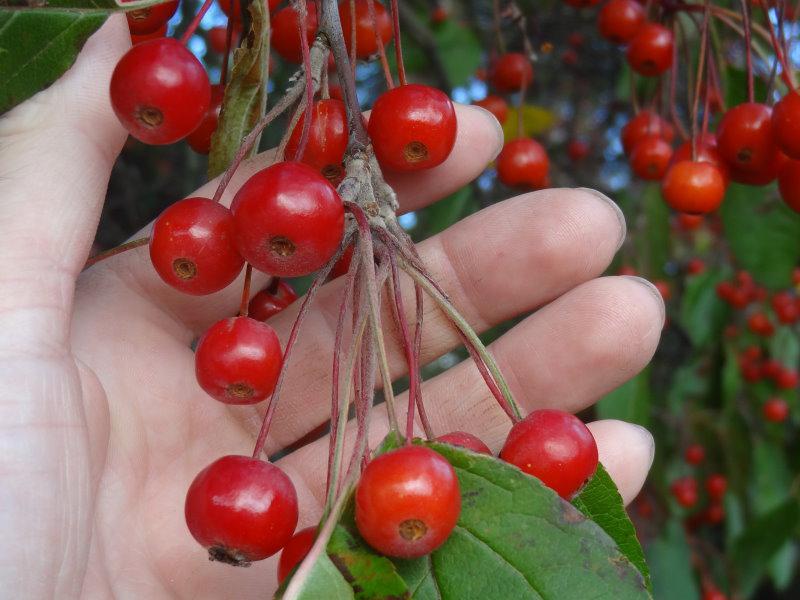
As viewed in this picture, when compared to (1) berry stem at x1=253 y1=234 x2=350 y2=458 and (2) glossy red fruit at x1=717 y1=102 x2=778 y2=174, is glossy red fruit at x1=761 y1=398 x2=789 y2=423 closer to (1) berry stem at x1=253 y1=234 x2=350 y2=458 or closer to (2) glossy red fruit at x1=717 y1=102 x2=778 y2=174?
(2) glossy red fruit at x1=717 y1=102 x2=778 y2=174

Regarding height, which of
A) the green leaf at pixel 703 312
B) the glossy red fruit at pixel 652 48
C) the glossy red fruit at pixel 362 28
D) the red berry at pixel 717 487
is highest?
the glossy red fruit at pixel 362 28

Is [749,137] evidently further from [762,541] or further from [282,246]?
[762,541]

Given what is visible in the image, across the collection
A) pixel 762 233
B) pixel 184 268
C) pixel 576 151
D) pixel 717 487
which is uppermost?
pixel 184 268

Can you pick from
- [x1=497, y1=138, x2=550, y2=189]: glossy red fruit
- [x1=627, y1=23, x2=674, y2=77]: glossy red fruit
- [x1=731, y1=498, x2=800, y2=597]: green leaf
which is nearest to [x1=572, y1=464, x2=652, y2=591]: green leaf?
[x1=497, y1=138, x2=550, y2=189]: glossy red fruit

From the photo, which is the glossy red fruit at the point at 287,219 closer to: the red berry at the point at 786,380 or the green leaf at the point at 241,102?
the green leaf at the point at 241,102

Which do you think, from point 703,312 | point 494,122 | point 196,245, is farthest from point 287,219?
point 703,312

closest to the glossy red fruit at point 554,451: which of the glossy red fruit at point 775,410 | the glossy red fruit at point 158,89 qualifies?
the glossy red fruit at point 158,89

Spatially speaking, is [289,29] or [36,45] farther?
[289,29]

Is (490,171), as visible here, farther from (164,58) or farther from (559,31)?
(164,58)
